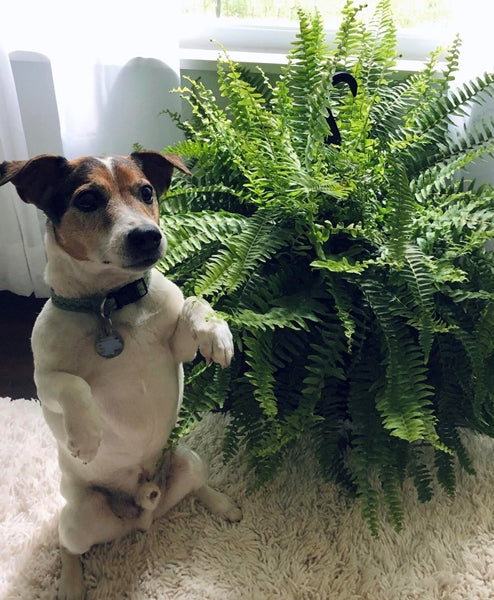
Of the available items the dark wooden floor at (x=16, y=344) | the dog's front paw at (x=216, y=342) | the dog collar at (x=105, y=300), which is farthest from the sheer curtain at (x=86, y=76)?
the dog's front paw at (x=216, y=342)

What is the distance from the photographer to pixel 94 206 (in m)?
0.95

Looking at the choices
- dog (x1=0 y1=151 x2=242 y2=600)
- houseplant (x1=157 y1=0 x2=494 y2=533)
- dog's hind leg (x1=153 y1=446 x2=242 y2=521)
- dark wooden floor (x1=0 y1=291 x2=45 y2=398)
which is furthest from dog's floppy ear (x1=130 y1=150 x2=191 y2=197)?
dark wooden floor (x1=0 y1=291 x2=45 y2=398)

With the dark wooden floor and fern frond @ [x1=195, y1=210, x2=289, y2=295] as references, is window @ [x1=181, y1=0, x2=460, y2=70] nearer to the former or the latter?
fern frond @ [x1=195, y1=210, x2=289, y2=295]

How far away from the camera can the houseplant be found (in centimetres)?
114

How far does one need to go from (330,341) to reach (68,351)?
533 mm

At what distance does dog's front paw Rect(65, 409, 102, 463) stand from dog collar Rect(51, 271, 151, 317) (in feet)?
0.60

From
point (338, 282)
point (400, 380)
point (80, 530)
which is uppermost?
point (338, 282)

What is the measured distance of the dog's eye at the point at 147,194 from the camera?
1016 millimetres

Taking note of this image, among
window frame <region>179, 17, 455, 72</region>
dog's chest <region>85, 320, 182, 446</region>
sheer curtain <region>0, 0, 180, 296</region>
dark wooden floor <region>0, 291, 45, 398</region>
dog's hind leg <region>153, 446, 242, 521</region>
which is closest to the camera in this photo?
dog's chest <region>85, 320, 182, 446</region>

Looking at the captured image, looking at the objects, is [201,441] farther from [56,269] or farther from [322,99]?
[322,99]

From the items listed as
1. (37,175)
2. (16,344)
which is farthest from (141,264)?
(16,344)

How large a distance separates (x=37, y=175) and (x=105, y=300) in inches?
9.7

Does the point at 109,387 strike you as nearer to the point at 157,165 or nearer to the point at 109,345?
the point at 109,345

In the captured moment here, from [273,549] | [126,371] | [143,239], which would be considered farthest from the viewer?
[273,549]
